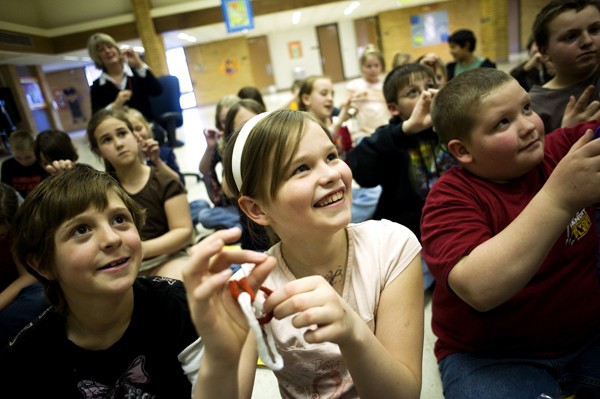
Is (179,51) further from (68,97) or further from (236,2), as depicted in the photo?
(236,2)

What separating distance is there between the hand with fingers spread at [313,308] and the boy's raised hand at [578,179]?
589 mm

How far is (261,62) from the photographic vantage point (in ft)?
70.0

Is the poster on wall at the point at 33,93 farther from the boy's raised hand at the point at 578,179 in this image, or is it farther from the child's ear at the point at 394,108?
the boy's raised hand at the point at 578,179

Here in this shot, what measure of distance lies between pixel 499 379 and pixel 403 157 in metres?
1.26

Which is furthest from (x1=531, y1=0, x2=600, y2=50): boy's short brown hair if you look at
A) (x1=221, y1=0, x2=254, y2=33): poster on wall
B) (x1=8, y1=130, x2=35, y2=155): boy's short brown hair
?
(x1=221, y1=0, x2=254, y2=33): poster on wall

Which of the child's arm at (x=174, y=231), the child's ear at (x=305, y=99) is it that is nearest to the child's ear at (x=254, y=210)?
the child's arm at (x=174, y=231)

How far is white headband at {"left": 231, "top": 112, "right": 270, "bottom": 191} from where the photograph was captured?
1078 millimetres

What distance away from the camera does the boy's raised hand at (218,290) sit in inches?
26.7

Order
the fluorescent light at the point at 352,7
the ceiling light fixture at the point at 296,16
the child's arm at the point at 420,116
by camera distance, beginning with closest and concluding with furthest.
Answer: the child's arm at the point at 420,116 → the fluorescent light at the point at 352,7 → the ceiling light fixture at the point at 296,16

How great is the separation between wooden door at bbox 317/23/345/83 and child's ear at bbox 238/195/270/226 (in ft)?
68.7

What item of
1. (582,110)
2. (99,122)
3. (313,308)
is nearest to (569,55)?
(582,110)

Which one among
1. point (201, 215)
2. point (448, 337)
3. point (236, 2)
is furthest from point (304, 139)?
point (236, 2)

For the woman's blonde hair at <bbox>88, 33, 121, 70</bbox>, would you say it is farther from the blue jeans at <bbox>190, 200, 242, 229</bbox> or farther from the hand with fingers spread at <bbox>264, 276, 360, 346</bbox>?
the hand with fingers spread at <bbox>264, 276, 360, 346</bbox>

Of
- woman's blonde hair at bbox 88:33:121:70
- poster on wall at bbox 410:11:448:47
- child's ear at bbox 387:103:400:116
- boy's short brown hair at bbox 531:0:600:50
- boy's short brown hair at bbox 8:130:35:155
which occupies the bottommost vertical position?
child's ear at bbox 387:103:400:116
